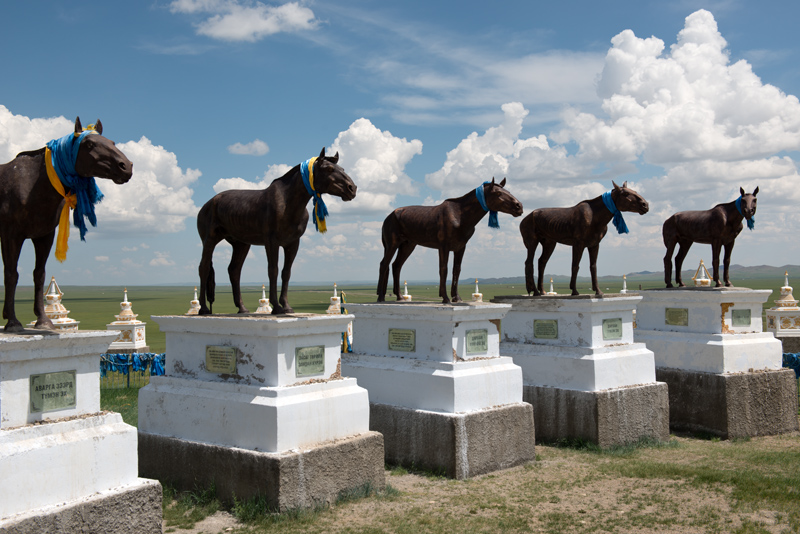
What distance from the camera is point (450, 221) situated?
8359mm

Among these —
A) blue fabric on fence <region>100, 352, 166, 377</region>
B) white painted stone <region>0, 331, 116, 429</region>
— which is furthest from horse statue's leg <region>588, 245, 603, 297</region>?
blue fabric on fence <region>100, 352, 166, 377</region>

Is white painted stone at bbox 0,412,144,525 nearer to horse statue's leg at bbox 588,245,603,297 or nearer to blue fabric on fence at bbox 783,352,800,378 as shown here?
horse statue's leg at bbox 588,245,603,297

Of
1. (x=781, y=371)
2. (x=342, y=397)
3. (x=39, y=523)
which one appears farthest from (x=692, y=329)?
(x=39, y=523)

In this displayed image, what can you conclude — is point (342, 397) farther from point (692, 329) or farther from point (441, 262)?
point (692, 329)

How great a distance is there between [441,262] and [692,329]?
483 cm

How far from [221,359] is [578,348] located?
4.98 meters

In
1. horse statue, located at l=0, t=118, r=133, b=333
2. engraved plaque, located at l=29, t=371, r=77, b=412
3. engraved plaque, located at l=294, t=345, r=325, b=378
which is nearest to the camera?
engraved plaque, located at l=29, t=371, r=77, b=412

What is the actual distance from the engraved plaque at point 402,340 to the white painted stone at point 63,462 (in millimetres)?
3759

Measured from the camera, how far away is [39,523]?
459 centimetres

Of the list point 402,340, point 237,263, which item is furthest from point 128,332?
point 402,340

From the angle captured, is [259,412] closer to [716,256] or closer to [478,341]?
[478,341]

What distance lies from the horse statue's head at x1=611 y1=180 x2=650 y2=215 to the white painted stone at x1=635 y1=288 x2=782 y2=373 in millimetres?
2065

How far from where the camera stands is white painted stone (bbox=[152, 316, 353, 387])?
627 centimetres

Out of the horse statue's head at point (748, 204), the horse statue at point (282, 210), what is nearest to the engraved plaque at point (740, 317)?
the horse statue's head at point (748, 204)
